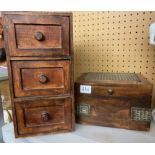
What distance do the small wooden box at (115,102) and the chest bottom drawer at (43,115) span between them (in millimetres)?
85

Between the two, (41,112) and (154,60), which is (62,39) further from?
(154,60)

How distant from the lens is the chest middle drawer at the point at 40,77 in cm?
57

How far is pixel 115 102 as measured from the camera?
0.65 m

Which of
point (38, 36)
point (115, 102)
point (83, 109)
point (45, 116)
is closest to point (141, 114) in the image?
point (115, 102)

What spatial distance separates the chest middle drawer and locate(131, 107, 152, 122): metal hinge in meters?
0.28

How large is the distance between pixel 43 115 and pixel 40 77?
152 mm

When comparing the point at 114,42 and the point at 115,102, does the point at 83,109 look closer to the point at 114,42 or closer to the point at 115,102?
the point at 115,102

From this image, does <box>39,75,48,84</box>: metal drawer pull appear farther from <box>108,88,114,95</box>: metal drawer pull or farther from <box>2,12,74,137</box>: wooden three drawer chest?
A: <box>108,88,114,95</box>: metal drawer pull

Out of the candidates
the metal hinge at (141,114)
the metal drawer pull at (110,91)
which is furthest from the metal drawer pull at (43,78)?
the metal hinge at (141,114)

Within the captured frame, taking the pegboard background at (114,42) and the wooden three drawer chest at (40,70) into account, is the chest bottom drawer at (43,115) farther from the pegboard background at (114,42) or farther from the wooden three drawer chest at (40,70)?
the pegboard background at (114,42)

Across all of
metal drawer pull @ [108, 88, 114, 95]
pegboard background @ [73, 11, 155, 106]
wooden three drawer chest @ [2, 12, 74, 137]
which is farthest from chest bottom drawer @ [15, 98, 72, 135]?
pegboard background @ [73, 11, 155, 106]

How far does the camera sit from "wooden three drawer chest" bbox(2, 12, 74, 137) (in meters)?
0.54
